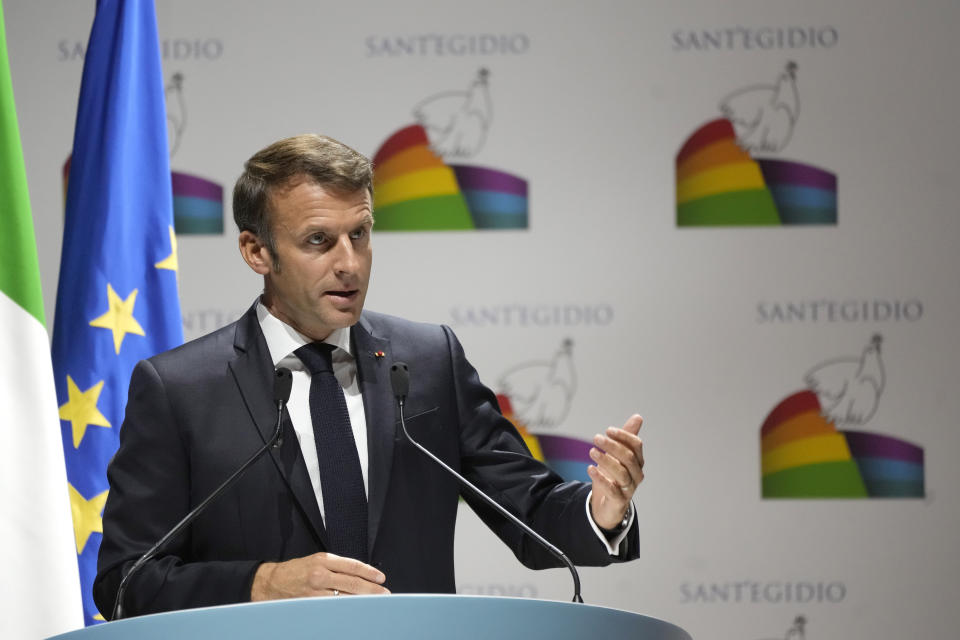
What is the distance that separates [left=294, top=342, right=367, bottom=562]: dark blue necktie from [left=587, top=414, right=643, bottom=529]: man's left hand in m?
0.42

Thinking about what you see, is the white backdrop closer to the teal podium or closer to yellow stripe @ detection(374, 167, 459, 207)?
yellow stripe @ detection(374, 167, 459, 207)

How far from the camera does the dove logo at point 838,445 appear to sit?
13.6 feet

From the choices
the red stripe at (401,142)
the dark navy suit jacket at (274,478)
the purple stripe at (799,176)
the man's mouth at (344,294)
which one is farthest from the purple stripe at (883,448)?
the man's mouth at (344,294)

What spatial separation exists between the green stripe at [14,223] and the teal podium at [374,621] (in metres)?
1.38

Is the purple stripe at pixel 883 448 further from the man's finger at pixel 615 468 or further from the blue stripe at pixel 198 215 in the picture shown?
the man's finger at pixel 615 468

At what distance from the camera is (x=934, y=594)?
4117 millimetres

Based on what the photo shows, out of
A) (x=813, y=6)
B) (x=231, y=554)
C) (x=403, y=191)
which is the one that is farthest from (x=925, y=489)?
(x=231, y=554)

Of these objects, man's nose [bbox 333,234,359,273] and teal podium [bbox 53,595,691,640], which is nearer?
teal podium [bbox 53,595,691,640]

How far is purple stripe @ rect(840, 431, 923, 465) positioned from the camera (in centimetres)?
414

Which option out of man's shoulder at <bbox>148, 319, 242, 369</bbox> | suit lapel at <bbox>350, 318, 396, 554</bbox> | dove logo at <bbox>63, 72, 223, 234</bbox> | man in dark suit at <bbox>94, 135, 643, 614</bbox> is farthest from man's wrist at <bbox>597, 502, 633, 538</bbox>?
dove logo at <bbox>63, 72, 223, 234</bbox>

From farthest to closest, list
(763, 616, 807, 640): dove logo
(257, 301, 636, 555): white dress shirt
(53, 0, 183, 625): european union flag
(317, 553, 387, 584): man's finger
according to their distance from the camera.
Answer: (763, 616, 807, 640): dove logo → (53, 0, 183, 625): european union flag → (257, 301, 636, 555): white dress shirt → (317, 553, 387, 584): man's finger

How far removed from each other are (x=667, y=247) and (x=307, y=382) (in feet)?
7.84

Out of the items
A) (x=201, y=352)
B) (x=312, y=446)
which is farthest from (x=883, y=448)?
(x=201, y=352)

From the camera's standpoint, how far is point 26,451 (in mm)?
2244
